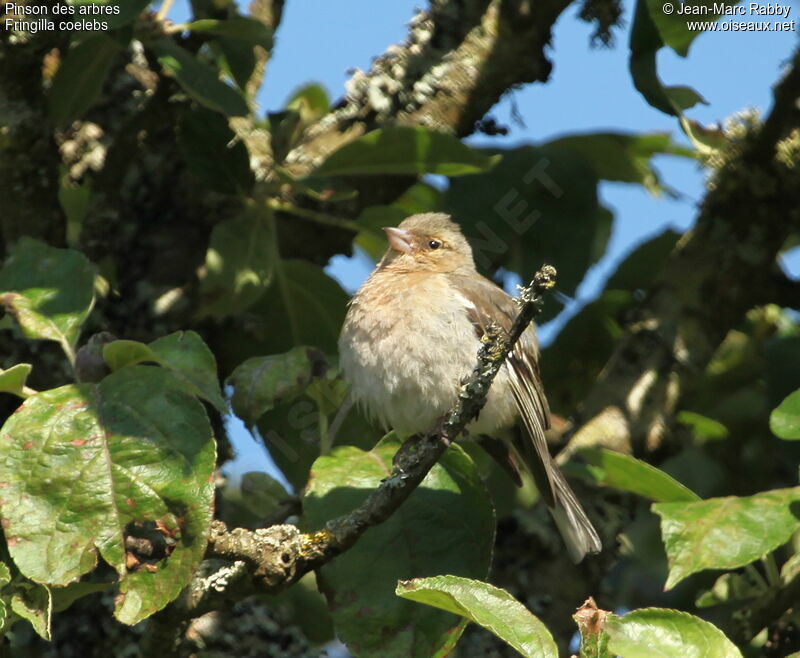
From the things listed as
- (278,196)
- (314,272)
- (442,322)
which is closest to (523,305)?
(442,322)

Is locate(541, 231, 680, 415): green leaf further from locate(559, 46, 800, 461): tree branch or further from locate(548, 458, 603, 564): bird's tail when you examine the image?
locate(548, 458, 603, 564): bird's tail

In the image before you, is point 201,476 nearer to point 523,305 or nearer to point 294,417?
point 523,305

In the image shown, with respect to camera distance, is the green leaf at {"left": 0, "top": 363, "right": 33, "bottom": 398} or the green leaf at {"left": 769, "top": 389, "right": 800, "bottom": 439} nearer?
the green leaf at {"left": 0, "top": 363, "right": 33, "bottom": 398}

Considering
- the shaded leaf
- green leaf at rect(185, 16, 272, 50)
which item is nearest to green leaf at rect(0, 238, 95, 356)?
green leaf at rect(185, 16, 272, 50)

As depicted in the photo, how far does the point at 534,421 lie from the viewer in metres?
4.38

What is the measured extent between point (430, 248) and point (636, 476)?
194 centimetres

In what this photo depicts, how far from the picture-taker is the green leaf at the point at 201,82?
4.14 meters

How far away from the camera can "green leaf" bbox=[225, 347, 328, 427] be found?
341cm

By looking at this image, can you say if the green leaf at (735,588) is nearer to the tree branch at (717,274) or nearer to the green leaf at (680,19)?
the tree branch at (717,274)

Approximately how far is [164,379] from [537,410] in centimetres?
187

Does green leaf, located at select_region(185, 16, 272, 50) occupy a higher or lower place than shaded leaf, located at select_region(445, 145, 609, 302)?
higher

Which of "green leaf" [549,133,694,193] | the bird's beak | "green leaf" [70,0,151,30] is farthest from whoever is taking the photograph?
"green leaf" [549,133,694,193]

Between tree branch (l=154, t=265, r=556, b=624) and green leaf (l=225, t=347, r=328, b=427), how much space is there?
1.30ft

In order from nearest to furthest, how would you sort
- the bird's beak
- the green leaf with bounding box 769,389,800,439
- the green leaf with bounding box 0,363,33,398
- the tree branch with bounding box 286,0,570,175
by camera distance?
the green leaf with bounding box 0,363,33,398, the green leaf with bounding box 769,389,800,439, the bird's beak, the tree branch with bounding box 286,0,570,175
